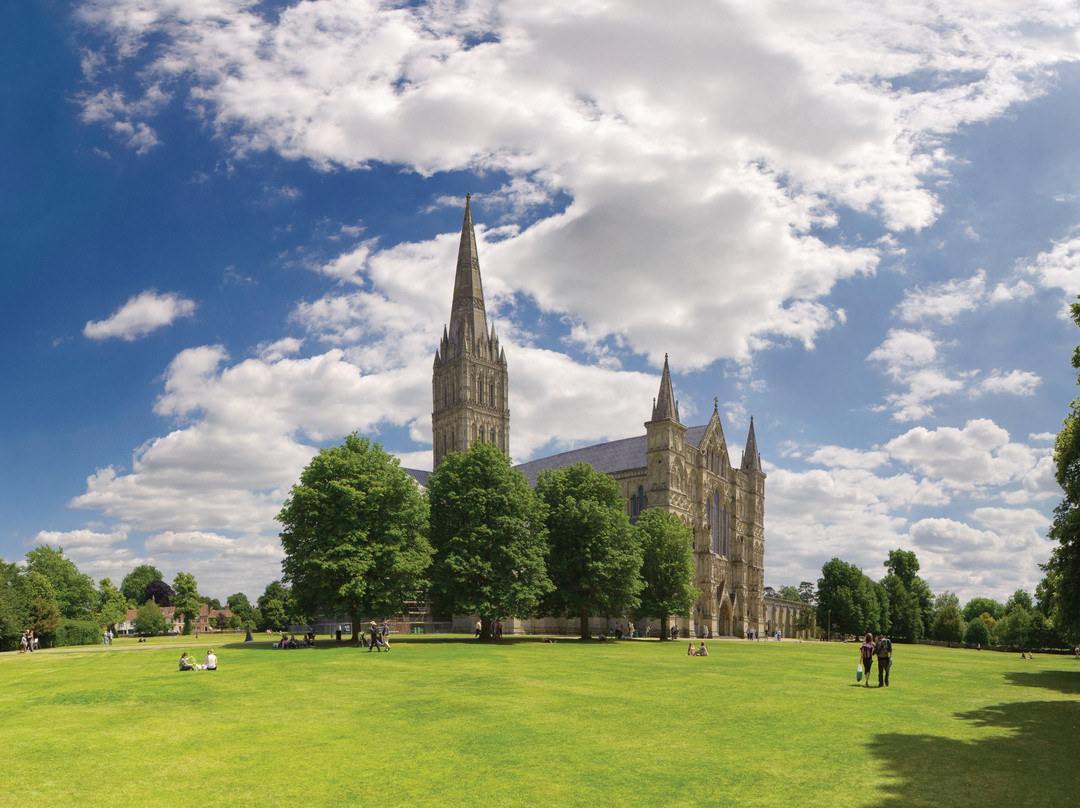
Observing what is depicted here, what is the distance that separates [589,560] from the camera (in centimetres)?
6297

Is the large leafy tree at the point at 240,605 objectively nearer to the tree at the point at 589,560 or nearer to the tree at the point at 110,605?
the tree at the point at 110,605

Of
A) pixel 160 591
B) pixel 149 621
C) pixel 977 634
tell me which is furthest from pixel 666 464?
pixel 160 591

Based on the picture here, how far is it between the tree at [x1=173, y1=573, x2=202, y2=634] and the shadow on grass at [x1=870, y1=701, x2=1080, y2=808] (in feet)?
465

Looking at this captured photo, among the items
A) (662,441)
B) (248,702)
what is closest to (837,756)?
(248,702)

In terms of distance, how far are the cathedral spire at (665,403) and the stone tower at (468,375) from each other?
3169 centimetres

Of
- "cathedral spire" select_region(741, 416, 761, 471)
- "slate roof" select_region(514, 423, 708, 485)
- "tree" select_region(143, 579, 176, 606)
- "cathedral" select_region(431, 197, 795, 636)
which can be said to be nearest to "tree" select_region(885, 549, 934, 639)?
"cathedral" select_region(431, 197, 795, 636)

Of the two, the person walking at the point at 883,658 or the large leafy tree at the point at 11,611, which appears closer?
the person walking at the point at 883,658

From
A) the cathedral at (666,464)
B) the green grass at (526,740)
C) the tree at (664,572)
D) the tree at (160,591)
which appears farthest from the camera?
the tree at (160,591)

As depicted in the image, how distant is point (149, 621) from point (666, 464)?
82740mm

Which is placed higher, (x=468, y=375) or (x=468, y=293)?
(x=468, y=293)

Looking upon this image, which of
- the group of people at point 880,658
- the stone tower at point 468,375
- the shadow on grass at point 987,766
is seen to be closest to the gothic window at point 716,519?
the stone tower at point 468,375

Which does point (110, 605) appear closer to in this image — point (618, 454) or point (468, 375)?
point (468, 375)

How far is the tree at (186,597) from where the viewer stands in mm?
139375

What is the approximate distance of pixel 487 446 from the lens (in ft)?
208
